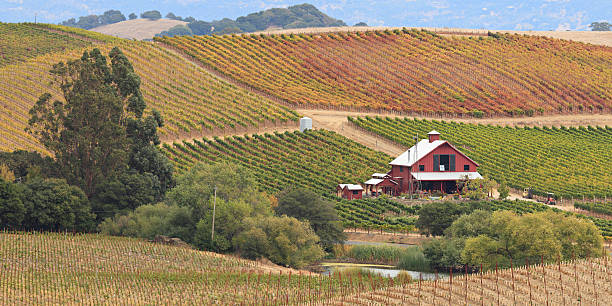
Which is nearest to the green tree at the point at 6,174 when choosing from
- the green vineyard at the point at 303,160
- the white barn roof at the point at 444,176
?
the green vineyard at the point at 303,160

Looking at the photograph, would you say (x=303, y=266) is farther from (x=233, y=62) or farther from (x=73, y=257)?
(x=233, y=62)

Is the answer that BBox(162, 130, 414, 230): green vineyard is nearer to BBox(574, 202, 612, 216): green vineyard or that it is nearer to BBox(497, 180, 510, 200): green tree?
BBox(497, 180, 510, 200): green tree

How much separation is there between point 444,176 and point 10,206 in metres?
47.2

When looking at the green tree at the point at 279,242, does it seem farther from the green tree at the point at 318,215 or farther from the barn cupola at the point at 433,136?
the barn cupola at the point at 433,136

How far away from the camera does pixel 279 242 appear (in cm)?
5900

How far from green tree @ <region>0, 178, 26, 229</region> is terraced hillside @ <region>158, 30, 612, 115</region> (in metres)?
69.8

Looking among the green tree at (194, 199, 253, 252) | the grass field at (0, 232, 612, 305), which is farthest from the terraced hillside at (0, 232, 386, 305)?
the green tree at (194, 199, 253, 252)

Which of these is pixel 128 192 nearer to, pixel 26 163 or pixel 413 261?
pixel 26 163

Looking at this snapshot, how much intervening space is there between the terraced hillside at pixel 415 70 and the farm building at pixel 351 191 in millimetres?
43130

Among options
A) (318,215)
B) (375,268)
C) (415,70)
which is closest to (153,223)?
(318,215)

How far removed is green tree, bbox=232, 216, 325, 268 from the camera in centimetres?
5922

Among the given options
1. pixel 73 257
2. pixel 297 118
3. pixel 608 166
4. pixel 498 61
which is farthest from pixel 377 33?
pixel 73 257

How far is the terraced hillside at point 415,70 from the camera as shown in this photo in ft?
457

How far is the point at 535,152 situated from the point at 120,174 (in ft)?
192
